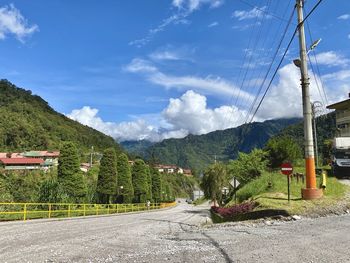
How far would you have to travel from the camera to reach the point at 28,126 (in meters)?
138

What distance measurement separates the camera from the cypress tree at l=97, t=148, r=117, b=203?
47.2 m

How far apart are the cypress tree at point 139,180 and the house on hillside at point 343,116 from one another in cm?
3156

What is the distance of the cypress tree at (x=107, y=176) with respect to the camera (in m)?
47.2

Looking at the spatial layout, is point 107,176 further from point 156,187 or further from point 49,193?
point 156,187

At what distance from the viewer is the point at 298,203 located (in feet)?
57.3

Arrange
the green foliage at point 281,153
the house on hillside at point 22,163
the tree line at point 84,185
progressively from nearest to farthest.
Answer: the tree line at point 84,185, the green foliage at point 281,153, the house on hillside at point 22,163

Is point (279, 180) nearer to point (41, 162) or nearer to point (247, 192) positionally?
point (247, 192)

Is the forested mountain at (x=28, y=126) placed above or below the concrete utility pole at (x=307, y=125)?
above

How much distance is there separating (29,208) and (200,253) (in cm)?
2151

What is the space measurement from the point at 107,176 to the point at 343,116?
41.5m

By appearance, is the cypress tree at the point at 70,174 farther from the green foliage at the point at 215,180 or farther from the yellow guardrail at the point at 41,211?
the green foliage at the point at 215,180

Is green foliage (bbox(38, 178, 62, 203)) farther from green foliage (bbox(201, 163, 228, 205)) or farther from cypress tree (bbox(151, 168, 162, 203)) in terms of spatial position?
cypress tree (bbox(151, 168, 162, 203))

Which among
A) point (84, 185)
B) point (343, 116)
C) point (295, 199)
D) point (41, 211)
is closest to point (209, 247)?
point (295, 199)

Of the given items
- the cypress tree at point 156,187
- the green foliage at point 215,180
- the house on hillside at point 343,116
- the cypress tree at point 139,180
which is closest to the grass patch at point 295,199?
the green foliage at point 215,180
